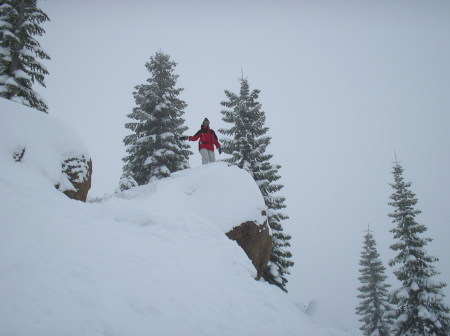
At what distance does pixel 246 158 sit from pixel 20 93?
11.7 m

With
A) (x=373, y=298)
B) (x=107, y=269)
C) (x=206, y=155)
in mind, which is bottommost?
(x=373, y=298)

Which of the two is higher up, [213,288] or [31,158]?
[31,158]

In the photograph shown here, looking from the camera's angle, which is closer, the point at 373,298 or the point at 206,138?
the point at 206,138

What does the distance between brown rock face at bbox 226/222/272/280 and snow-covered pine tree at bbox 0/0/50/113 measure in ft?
35.9

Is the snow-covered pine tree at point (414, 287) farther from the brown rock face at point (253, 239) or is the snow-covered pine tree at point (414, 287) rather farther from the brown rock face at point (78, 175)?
the brown rock face at point (78, 175)

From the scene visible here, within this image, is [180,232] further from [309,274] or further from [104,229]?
[309,274]

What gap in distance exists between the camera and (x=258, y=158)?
15.5 metres

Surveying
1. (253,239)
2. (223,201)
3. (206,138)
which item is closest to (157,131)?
(206,138)

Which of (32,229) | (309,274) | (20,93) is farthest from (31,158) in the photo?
(309,274)

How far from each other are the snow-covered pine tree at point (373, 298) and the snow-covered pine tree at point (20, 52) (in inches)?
1052

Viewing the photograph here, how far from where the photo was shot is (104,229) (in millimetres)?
5590

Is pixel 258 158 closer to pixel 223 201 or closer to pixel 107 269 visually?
pixel 223 201

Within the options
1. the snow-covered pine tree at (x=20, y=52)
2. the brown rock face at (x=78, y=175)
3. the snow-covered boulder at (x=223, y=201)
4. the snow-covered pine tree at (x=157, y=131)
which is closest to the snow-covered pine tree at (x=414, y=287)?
the snow-covered boulder at (x=223, y=201)

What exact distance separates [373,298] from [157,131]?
76.0 ft
